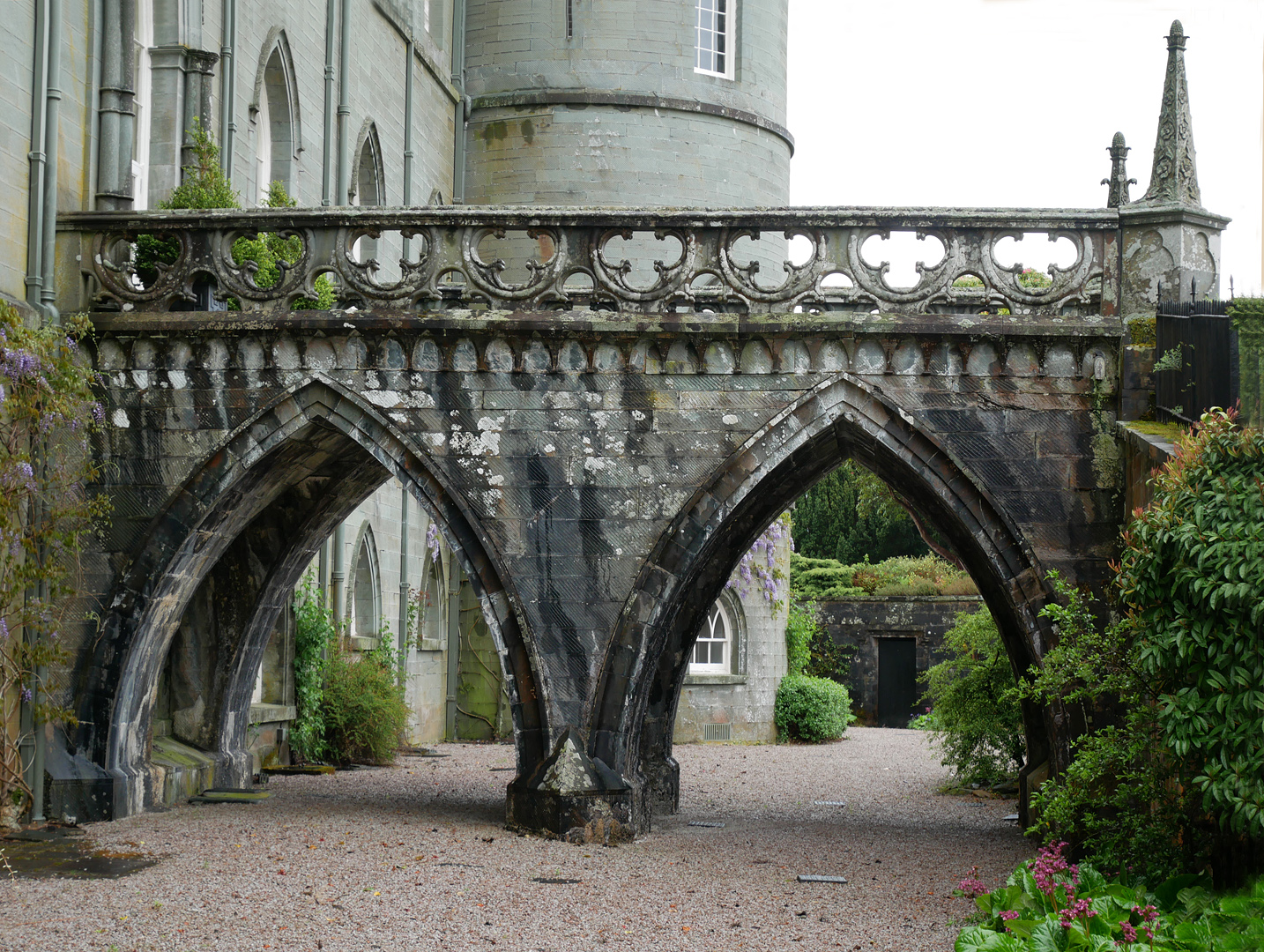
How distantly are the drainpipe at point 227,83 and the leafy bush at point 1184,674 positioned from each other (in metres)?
8.16

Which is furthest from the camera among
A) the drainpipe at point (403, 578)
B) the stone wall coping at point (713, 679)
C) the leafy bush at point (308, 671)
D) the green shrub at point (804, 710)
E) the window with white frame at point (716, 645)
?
the green shrub at point (804, 710)

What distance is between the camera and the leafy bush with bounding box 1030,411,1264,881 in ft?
20.7

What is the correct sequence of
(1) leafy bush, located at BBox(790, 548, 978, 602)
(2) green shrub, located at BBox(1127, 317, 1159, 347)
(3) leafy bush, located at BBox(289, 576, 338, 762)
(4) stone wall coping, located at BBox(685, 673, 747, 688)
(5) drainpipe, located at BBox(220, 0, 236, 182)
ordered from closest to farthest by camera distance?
1. (2) green shrub, located at BBox(1127, 317, 1159, 347)
2. (5) drainpipe, located at BBox(220, 0, 236, 182)
3. (3) leafy bush, located at BBox(289, 576, 338, 762)
4. (4) stone wall coping, located at BBox(685, 673, 747, 688)
5. (1) leafy bush, located at BBox(790, 548, 978, 602)

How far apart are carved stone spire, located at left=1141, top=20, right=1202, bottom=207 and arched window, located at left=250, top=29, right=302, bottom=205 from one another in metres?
8.23

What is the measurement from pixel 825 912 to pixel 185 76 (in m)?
8.17

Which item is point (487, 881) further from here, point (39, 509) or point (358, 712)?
point (358, 712)

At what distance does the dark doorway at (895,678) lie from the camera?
2869cm

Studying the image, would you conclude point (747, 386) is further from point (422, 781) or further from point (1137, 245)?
point (422, 781)

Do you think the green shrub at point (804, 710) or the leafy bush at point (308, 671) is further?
the green shrub at point (804, 710)

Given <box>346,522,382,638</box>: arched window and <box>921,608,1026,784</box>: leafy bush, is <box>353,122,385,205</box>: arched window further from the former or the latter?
<box>921,608,1026,784</box>: leafy bush

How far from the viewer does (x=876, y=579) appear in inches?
1166

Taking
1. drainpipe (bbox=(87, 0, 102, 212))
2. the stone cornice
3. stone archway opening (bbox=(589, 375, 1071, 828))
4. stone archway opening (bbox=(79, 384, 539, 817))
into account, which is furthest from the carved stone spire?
the stone cornice

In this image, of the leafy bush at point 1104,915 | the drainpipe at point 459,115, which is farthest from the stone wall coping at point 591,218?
the drainpipe at point 459,115

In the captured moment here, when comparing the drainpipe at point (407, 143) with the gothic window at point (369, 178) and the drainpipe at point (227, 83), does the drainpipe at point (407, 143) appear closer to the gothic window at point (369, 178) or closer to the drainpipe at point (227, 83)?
the gothic window at point (369, 178)
